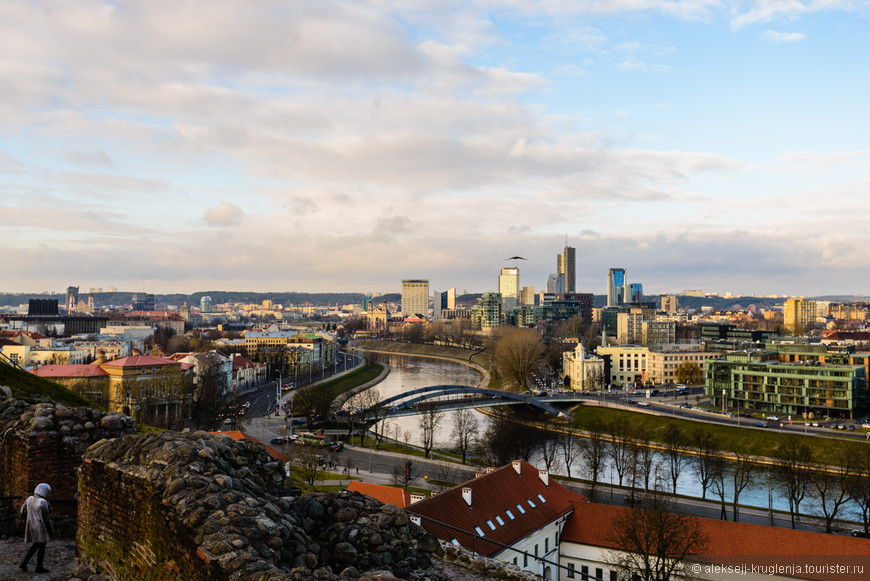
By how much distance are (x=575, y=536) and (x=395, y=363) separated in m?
99.5

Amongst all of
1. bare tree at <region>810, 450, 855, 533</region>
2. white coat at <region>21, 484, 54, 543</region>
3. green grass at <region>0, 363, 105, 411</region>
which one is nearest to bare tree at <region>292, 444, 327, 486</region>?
green grass at <region>0, 363, 105, 411</region>

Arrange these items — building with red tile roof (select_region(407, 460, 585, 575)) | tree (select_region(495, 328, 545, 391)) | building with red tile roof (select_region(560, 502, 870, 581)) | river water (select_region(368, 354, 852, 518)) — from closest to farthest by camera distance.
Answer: building with red tile roof (select_region(407, 460, 585, 575)) < building with red tile roof (select_region(560, 502, 870, 581)) < river water (select_region(368, 354, 852, 518)) < tree (select_region(495, 328, 545, 391))

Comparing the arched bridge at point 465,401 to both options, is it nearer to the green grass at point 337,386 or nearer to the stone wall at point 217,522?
the green grass at point 337,386

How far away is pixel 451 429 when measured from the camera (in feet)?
191

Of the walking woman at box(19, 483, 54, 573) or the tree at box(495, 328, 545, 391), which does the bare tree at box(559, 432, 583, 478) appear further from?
the walking woman at box(19, 483, 54, 573)

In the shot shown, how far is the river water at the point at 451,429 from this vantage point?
120 feet

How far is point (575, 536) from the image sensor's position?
23406 millimetres

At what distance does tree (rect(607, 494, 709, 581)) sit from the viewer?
64.3 feet

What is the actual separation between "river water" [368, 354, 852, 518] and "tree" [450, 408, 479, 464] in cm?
77

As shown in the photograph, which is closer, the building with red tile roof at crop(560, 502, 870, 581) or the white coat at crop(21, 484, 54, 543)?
the white coat at crop(21, 484, 54, 543)

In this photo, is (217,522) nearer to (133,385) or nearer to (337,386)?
(133,385)

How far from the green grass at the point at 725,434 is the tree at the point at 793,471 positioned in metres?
1.19

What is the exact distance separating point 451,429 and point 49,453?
51543 millimetres

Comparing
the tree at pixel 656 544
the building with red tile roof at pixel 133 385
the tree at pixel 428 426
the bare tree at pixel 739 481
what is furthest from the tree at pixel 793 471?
the building with red tile roof at pixel 133 385
